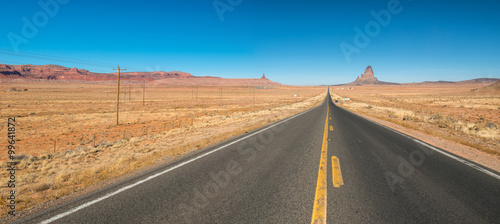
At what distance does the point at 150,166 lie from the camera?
5.95m

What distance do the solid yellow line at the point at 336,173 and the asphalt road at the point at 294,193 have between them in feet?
0.08

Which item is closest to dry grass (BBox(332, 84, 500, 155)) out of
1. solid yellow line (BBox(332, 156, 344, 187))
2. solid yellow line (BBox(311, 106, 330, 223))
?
solid yellow line (BBox(332, 156, 344, 187))

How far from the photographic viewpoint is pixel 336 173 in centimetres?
509

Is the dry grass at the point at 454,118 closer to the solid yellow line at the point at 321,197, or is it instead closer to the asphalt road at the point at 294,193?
the asphalt road at the point at 294,193

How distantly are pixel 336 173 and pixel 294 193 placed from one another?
5.41 feet

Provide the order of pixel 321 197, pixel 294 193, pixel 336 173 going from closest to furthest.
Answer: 1. pixel 321 197
2. pixel 294 193
3. pixel 336 173

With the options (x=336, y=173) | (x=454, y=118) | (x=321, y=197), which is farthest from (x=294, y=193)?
(x=454, y=118)

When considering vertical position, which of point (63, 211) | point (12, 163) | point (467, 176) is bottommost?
point (12, 163)

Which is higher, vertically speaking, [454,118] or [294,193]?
[454,118]

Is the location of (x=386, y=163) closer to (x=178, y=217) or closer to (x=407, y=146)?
(x=407, y=146)

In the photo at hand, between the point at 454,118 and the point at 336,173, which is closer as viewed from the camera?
the point at 336,173

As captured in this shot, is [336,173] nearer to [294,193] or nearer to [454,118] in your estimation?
[294,193]

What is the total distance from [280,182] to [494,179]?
501cm

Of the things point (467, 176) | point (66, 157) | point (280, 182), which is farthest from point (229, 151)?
point (66, 157)
